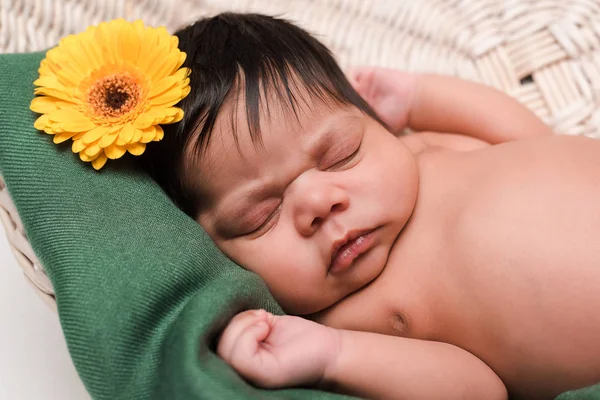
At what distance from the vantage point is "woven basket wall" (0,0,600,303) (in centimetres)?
124

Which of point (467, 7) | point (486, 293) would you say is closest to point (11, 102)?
point (486, 293)

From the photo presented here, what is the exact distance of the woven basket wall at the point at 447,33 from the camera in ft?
4.05

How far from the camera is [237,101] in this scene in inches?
35.9

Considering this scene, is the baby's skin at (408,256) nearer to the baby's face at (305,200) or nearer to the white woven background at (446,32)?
the baby's face at (305,200)

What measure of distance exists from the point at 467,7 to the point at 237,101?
2.61ft

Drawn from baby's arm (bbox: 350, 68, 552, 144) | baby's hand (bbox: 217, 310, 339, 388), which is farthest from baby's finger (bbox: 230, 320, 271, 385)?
baby's arm (bbox: 350, 68, 552, 144)

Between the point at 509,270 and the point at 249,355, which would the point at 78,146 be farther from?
the point at 509,270

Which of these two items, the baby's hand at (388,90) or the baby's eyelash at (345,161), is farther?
the baby's hand at (388,90)

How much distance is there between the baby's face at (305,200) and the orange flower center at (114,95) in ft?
0.43

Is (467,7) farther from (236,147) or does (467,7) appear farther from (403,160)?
(236,147)

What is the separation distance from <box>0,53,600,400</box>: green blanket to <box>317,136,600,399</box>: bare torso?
11 centimetres

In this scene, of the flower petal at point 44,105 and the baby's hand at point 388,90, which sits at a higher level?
the flower petal at point 44,105

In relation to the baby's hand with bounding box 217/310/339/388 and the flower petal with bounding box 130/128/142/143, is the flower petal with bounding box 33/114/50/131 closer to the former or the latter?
the flower petal with bounding box 130/128/142/143

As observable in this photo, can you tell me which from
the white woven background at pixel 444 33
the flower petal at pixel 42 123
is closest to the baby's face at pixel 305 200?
the flower petal at pixel 42 123
